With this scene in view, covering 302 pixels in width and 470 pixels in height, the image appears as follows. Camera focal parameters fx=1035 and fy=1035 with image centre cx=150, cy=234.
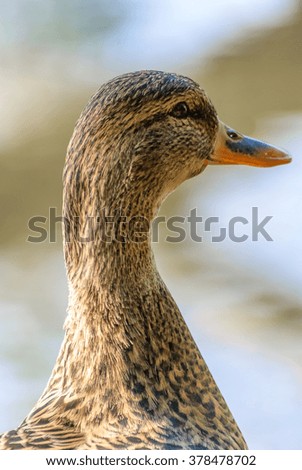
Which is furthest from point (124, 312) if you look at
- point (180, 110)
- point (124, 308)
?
point (180, 110)

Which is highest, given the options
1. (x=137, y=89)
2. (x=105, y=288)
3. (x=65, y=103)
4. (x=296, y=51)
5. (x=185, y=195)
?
(x=296, y=51)

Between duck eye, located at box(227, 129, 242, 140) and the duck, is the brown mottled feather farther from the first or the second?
duck eye, located at box(227, 129, 242, 140)

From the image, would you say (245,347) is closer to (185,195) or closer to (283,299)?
(283,299)

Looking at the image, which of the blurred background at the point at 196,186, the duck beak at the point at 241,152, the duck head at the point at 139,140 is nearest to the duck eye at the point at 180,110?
the duck head at the point at 139,140

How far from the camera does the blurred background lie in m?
4.27

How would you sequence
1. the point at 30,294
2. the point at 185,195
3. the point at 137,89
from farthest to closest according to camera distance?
the point at 185,195 → the point at 30,294 → the point at 137,89

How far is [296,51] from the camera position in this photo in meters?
6.66

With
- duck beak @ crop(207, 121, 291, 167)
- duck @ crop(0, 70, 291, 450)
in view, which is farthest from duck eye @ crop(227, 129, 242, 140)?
duck @ crop(0, 70, 291, 450)

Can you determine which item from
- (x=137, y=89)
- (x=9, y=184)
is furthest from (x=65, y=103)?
(x=137, y=89)

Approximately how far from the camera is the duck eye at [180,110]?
8.49 feet

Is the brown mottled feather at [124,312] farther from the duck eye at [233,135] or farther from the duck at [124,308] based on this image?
the duck eye at [233,135]

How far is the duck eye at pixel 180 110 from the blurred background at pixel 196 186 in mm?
1632

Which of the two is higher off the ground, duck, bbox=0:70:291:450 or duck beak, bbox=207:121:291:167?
duck beak, bbox=207:121:291:167

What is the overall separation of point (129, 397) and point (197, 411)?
0.19 m
